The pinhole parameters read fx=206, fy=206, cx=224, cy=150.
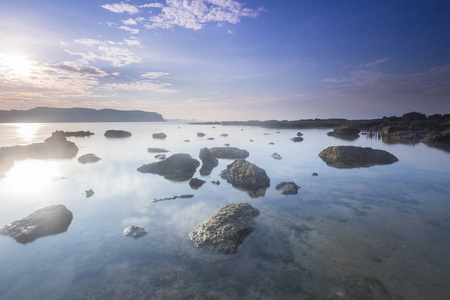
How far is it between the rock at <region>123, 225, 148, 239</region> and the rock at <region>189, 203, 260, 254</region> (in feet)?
7.20

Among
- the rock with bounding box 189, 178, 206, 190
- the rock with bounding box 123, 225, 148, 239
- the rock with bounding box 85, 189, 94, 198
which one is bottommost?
the rock with bounding box 85, 189, 94, 198

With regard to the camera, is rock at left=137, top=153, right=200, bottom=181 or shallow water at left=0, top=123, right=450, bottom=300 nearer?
shallow water at left=0, top=123, right=450, bottom=300

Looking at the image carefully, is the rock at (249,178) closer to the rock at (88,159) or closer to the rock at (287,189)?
the rock at (287,189)

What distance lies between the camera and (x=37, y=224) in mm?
9422

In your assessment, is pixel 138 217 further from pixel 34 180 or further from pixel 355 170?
pixel 355 170

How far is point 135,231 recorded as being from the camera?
930 cm

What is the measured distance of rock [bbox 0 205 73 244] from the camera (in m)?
8.95

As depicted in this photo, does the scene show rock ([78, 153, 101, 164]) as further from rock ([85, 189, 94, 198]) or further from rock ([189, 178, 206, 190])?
rock ([189, 178, 206, 190])

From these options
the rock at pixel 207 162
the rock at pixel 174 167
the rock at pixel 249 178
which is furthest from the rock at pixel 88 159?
the rock at pixel 249 178

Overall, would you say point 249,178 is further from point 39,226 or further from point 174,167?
point 39,226

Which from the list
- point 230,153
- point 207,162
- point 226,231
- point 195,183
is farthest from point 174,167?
point 226,231

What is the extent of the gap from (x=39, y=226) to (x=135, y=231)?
439 centimetres

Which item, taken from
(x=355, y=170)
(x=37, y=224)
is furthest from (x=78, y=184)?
(x=355, y=170)

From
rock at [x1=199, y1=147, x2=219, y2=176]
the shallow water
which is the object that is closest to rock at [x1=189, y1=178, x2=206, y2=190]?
the shallow water
